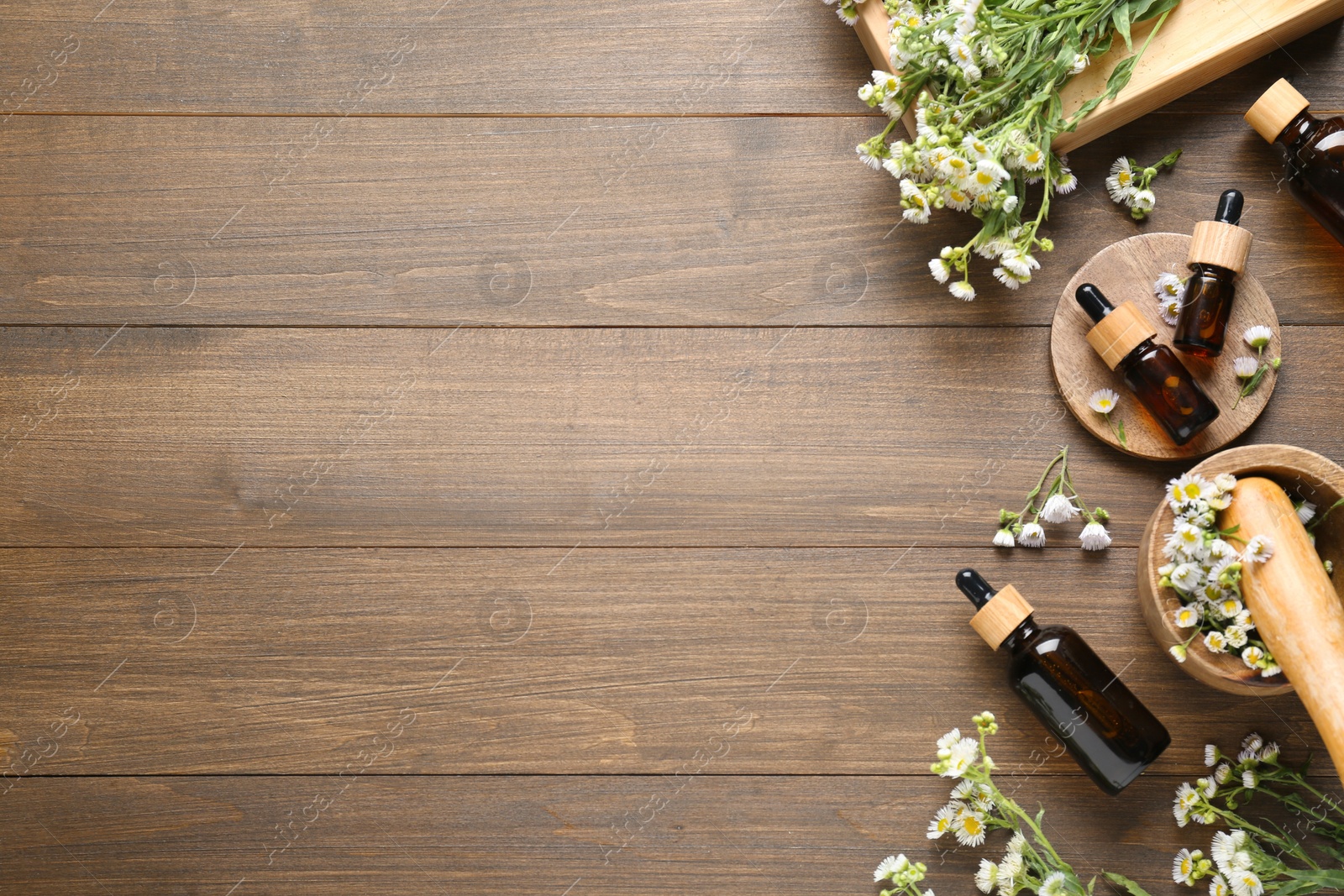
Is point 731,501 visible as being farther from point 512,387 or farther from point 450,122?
point 450,122

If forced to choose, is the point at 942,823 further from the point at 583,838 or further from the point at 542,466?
the point at 542,466

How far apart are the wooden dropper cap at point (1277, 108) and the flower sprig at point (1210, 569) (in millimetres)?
410

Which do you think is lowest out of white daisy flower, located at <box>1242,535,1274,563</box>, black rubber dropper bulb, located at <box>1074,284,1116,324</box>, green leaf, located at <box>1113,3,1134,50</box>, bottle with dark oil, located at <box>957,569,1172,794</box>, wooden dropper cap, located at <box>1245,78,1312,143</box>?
bottle with dark oil, located at <box>957,569,1172,794</box>

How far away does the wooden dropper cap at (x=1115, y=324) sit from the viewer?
0.94 metres

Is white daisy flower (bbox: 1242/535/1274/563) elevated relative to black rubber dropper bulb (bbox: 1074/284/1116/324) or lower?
lower

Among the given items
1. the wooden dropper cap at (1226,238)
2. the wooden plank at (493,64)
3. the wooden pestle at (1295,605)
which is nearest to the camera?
the wooden pestle at (1295,605)

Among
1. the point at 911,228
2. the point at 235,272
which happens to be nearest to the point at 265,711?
the point at 235,272

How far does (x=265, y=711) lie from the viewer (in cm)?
104

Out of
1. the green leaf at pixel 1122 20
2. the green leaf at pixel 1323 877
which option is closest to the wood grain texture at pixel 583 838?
the green leaf at pixel 1323 877

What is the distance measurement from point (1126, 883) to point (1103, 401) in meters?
0.57

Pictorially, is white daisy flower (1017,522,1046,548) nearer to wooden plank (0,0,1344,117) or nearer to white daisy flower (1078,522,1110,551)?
white daisy flower (1078,522,1110,551)

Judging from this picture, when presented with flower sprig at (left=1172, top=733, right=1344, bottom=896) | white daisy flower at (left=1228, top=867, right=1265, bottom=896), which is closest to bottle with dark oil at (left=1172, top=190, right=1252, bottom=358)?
flower sprig at (left=1172, top=733, right=1344, bottom=896)

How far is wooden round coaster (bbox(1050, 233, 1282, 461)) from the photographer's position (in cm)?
100

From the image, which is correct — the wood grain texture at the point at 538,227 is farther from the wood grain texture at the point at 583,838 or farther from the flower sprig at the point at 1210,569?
the wood grain texture at the point at 583,838
